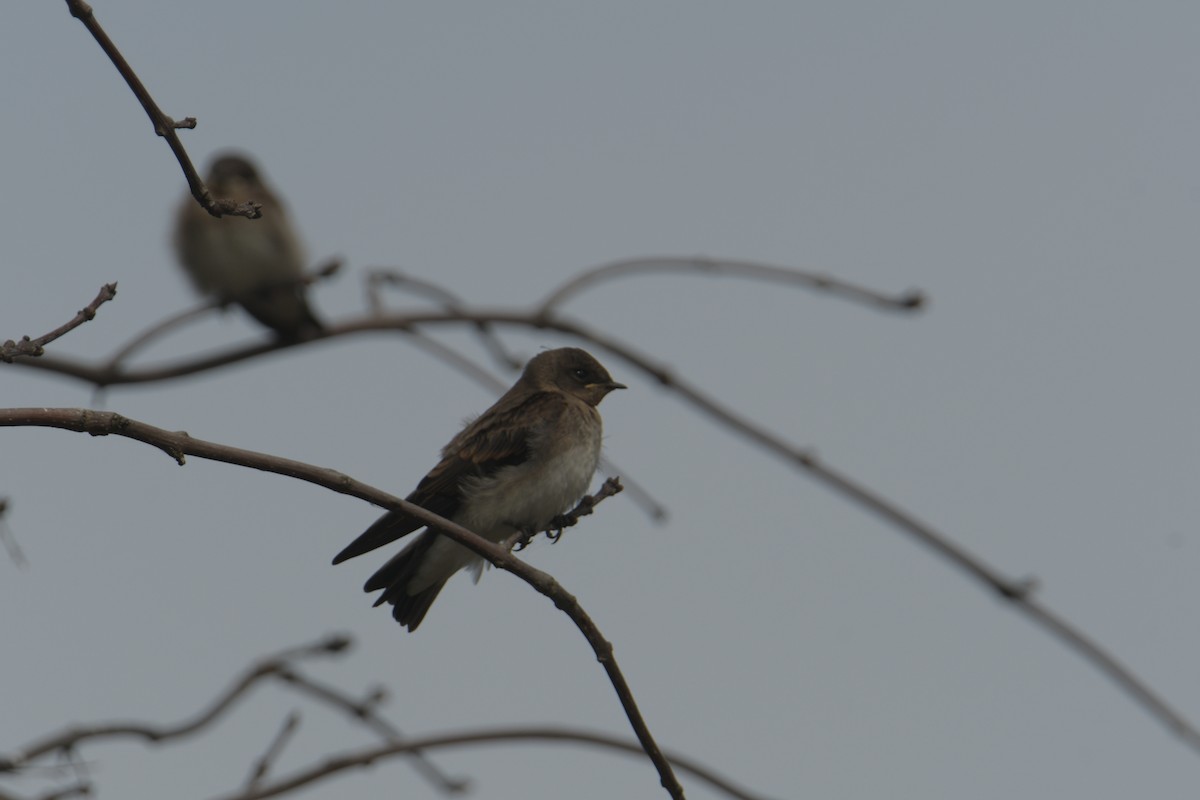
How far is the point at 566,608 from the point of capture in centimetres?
408

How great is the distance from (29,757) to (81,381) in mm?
1955

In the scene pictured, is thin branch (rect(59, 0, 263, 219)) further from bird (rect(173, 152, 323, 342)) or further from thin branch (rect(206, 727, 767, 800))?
bird (rect(173, 152, 323, 342))

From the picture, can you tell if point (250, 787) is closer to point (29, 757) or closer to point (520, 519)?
point (29, 757)

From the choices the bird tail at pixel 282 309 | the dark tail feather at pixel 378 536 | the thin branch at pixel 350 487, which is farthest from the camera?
the bird tail at pixel 282 309

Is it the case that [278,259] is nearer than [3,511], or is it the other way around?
[3,511]

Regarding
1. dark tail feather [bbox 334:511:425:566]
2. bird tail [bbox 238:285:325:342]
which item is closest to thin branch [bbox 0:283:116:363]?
dark tail feather [bbox 334:511:425:566]

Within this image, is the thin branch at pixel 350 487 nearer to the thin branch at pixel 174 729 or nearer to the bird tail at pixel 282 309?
the thin branch at pixel 174 729

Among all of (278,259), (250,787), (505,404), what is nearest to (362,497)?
(250,787)

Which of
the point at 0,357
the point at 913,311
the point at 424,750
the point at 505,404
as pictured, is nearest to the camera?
the point at 0,357

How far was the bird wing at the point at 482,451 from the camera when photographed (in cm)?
727

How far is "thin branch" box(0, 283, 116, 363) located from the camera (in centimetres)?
366

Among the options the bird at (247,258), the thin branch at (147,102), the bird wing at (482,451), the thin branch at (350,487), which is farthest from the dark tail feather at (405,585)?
the bird at (247,258)

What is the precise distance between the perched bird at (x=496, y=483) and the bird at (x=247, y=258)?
5.00 metres

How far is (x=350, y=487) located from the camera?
3.72m
